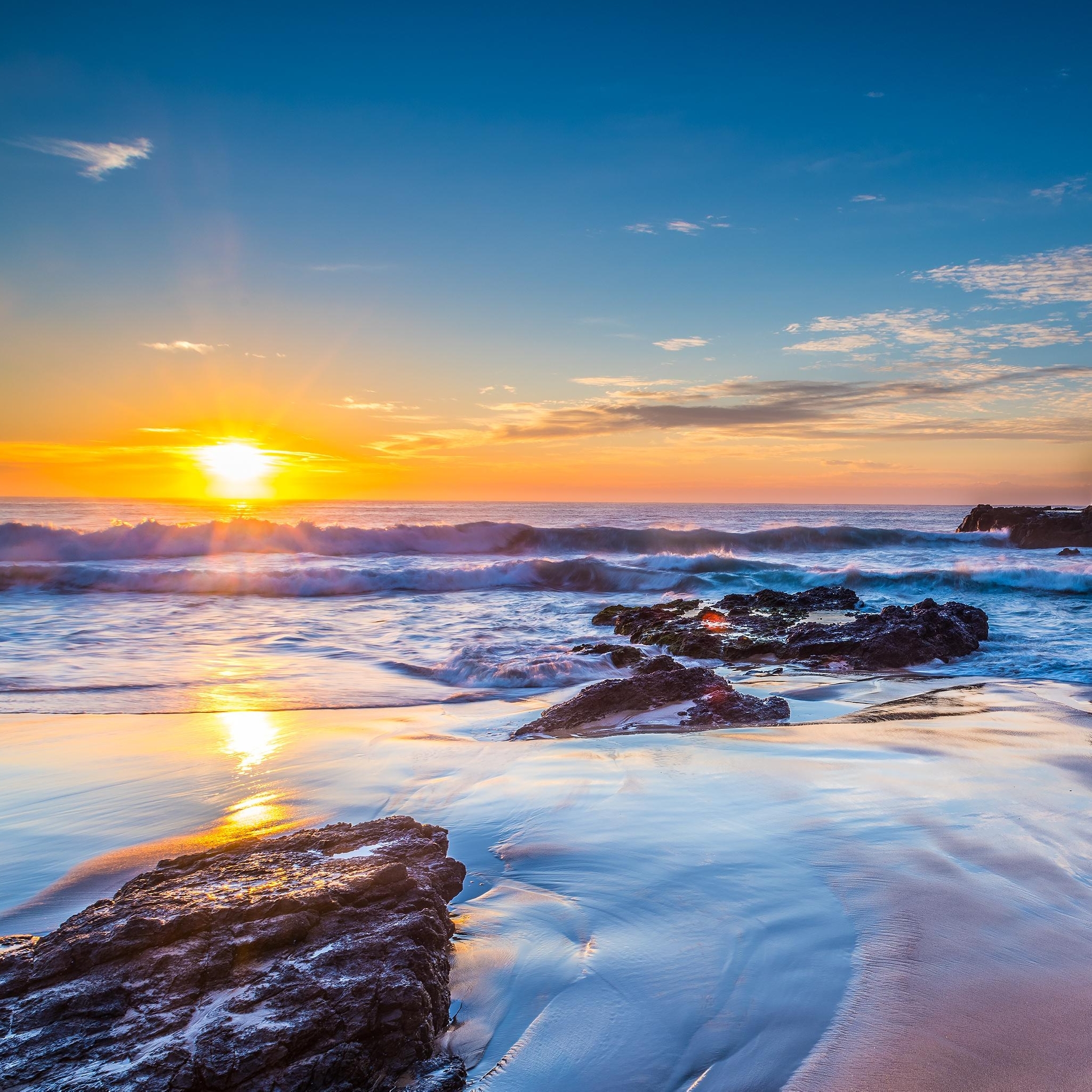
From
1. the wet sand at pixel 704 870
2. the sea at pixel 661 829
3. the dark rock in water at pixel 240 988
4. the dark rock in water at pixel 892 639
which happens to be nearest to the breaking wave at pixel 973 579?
the sea at pixel 661 829

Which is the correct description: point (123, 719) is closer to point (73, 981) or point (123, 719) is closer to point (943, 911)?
point (73, 981)

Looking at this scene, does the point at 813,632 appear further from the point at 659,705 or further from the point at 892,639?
the point at 659,705

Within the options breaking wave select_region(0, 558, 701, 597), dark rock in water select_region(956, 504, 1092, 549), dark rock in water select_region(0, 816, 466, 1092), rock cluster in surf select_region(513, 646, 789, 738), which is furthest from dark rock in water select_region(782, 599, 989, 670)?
dark rock in water select_region(956, 504, 1092, 549)

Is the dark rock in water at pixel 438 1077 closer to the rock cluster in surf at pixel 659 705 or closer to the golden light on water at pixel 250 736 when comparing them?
the golden light on water at pixel 250 736

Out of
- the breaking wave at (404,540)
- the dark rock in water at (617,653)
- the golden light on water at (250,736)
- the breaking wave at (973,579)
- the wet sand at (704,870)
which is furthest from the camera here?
the breaking wave at (404,540)

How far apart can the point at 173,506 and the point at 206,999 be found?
64.0m

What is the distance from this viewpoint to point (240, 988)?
5.89ft

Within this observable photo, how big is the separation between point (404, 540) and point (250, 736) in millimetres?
22511

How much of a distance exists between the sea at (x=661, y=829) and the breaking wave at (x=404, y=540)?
14.7m

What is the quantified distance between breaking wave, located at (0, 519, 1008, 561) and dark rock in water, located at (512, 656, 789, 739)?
20943mm

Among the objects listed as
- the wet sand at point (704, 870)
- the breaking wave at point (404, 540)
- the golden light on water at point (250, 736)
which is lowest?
the golden light on water at point (250, 736)

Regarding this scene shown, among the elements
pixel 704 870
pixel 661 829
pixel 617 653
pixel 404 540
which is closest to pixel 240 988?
pixel 704 870

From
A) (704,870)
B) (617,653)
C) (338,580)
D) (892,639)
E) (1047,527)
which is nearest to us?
(704,870)

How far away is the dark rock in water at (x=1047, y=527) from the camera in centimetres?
2747
